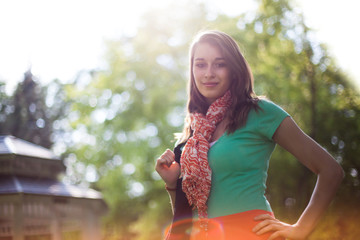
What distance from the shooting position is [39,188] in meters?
14.5

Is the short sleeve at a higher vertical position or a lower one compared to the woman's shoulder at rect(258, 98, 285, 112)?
lower

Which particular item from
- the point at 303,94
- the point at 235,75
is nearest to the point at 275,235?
the point at 235,75

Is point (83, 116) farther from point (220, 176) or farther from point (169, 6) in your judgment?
point (220, 176)

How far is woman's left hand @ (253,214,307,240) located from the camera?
209 centimetres

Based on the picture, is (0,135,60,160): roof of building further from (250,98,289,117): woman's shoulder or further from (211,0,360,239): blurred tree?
(250,98,289,117): woman's shoulder

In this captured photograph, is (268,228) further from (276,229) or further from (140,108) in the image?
(140,108)

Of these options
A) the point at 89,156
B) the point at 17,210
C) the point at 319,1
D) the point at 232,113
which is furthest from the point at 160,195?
the point at 232,113

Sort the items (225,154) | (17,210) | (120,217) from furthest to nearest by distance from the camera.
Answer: (120,217)
(17,210)
(225,154)

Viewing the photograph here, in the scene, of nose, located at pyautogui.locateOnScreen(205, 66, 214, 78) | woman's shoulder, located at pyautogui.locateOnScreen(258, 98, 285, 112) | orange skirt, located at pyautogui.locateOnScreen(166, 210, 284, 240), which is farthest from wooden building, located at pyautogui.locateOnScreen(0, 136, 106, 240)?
woman's shoulder, located at pyautogui.locateOnScreen(258, 98, 285, 112)

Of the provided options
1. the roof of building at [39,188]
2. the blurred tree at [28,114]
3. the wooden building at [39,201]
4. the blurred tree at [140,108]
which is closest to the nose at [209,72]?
the wooden building at [39,201]

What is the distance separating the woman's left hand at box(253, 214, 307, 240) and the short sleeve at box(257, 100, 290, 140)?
42 centimetres

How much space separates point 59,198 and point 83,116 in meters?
6.16

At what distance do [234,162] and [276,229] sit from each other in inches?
15.7

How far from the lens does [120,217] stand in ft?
81.8
